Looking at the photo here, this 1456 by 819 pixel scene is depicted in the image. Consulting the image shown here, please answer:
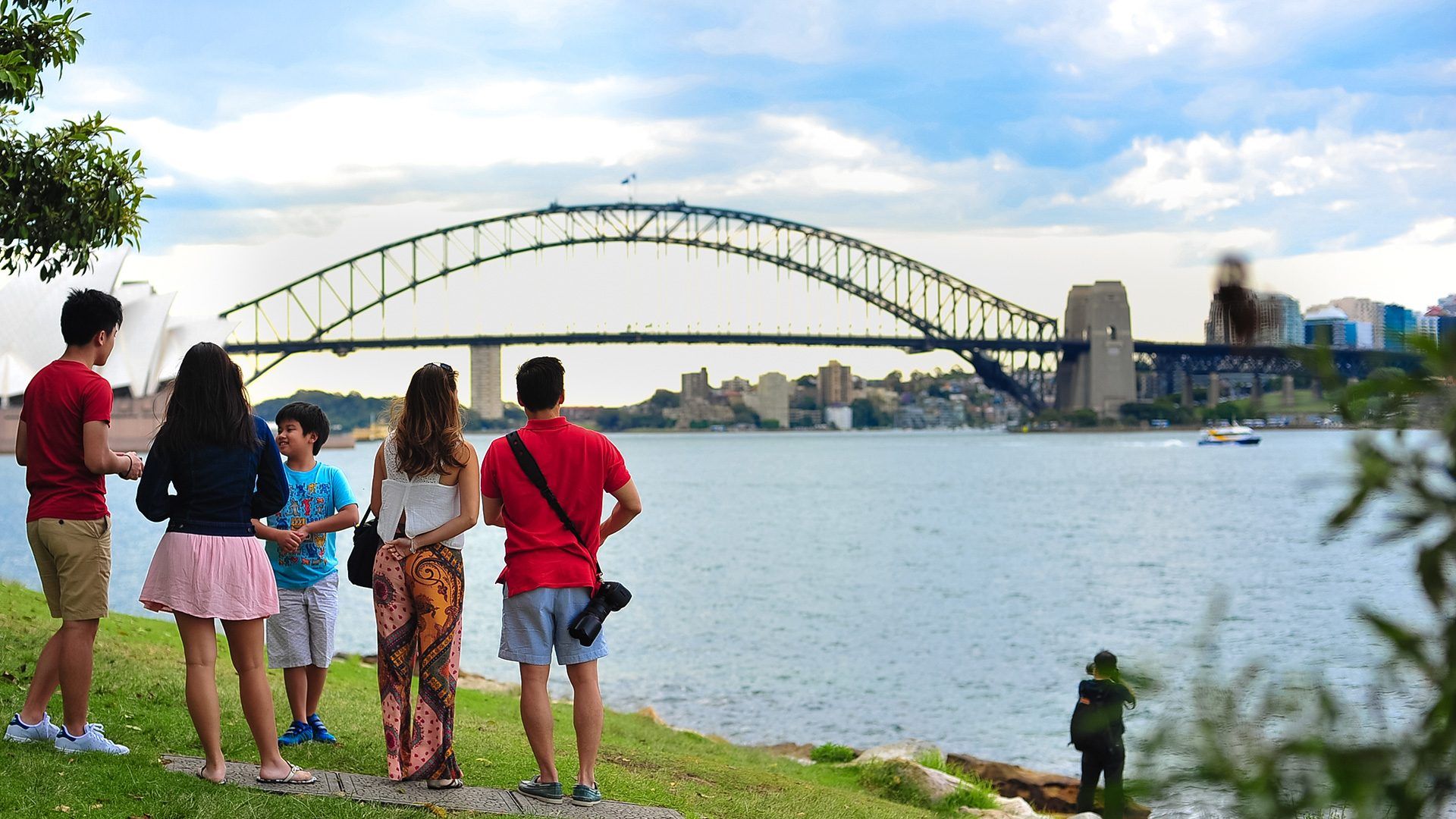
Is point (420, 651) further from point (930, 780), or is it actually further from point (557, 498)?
point (930, 780)

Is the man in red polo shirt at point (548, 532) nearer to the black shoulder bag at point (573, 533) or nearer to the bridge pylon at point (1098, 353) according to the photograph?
the black shoulder bag at point (573, 533)

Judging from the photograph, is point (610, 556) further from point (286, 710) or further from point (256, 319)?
point (256, 319)

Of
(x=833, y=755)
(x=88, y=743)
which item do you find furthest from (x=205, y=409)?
(x=833, y=755)

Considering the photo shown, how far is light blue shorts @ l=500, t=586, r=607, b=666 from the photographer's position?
4422 mm

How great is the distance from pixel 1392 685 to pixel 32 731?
4778mm

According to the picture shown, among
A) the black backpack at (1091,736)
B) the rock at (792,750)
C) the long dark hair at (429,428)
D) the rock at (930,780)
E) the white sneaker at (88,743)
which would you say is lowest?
the rock at (792,750)

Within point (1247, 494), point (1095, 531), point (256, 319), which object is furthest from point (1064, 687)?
point (256, 319)

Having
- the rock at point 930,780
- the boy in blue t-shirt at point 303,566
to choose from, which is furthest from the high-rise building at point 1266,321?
the rock at point 930,780

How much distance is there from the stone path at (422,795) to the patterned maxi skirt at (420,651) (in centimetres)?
10

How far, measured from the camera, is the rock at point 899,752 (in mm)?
8906

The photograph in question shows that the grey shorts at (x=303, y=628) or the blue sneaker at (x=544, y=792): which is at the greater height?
the grey shorts at (x=303, y=628)

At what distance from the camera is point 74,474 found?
4.48 meters

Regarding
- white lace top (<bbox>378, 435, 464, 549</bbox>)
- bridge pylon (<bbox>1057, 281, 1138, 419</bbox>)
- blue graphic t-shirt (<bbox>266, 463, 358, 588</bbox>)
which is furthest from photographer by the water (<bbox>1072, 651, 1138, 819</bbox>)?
bridge pylon (<bbox>1057, 281, 1138, 419</bbox>)

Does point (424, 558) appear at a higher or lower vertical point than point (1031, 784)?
higher
